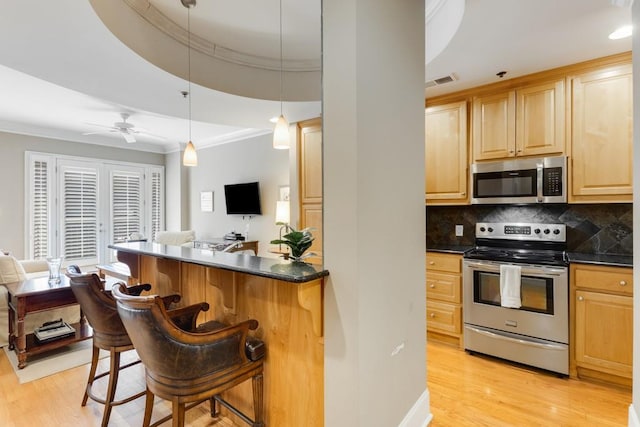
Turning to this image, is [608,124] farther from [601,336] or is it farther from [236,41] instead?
[236,41]

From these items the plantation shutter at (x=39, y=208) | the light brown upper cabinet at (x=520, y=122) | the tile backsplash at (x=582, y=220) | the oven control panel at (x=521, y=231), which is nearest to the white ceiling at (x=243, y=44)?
the light brown upper cabinet at (x=520, y=122)

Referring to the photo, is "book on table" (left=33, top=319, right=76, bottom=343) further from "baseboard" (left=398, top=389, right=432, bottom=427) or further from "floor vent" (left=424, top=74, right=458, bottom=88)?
"floor vent" (left=424, top=74, right=458, bottom=88)

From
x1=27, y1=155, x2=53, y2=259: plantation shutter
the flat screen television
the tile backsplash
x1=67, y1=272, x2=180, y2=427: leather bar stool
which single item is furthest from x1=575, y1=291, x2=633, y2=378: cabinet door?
x1=27, y1=155, x2=53, y2=259: plantation shutter

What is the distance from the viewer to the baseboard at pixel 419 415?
1.86 metres

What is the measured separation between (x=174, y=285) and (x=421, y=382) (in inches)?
73.4

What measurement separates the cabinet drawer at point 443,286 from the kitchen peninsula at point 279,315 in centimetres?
205

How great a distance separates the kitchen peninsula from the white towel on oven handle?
6.66 feet

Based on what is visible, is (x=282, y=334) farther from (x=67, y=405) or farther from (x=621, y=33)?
(x=621, y=33)

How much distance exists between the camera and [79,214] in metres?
6.24

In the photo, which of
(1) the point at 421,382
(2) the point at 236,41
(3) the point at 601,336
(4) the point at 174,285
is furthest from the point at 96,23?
(3) the point at 601,336

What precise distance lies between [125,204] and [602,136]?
25.8 feet

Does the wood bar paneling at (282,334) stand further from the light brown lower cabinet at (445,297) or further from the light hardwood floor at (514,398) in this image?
the light brown lower cabinet at (445,297)

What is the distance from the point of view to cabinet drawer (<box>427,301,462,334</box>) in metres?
3.15

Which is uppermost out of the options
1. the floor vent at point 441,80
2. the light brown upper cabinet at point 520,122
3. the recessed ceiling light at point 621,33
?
the recessed ceiling light at point 621,33
